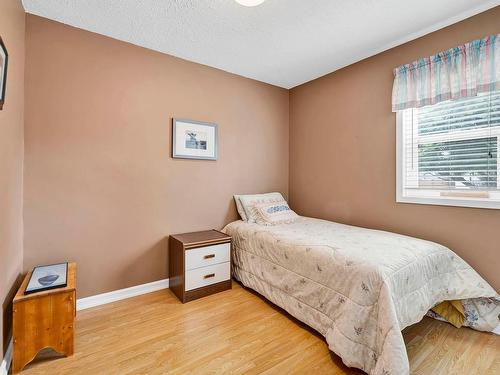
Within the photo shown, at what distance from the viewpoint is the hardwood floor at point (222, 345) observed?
1.50 meters

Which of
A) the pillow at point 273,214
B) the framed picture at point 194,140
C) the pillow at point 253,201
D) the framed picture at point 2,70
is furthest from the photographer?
the pillow at point 253,201

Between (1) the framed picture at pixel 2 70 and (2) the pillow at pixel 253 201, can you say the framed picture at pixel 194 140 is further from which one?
(1) the framed picture at pixel 2 70

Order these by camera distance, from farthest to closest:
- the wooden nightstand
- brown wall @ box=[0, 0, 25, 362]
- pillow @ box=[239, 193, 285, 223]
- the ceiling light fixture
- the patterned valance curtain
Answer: pillow @ box=[239, 193, 285, 223], the wooden nightstand, the patterned valance curtain, the ceiling light fixture, brown wall @ box=[0, 0, 25, 362]

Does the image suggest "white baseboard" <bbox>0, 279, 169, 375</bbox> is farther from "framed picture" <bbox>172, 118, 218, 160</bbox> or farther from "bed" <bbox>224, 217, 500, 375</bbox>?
"framed picture" <bbox>172, 118, 218, 160</bbox>

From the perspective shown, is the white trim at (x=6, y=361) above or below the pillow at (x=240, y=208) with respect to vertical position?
below

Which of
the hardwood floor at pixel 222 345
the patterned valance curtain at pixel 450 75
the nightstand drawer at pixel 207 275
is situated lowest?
the hardwood floor at pixel 222 345

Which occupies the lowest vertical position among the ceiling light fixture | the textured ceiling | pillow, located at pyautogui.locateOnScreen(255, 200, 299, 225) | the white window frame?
A: pillow, located at pyautogui.locateOnScreen(255, 200, 299, 225)

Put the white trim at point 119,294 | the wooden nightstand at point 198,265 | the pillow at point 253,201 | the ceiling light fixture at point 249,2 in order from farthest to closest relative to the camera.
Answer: the pillow at point 253,201
the wooden nightstand at point 198,265
the white trim at point 119,294
the ceiling light fixture at point 249,2

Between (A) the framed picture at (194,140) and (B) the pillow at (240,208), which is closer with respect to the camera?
(A) the framed picture at (194,140)

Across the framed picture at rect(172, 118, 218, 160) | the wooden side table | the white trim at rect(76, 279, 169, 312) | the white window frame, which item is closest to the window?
the white window frame

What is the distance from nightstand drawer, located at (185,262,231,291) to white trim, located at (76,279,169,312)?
1.48ft

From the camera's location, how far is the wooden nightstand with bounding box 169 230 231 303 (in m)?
2.29

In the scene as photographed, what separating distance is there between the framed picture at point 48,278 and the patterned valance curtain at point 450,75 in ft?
10.1

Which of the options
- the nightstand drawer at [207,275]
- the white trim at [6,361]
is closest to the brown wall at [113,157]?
the nightstand drawer at [207,275]
